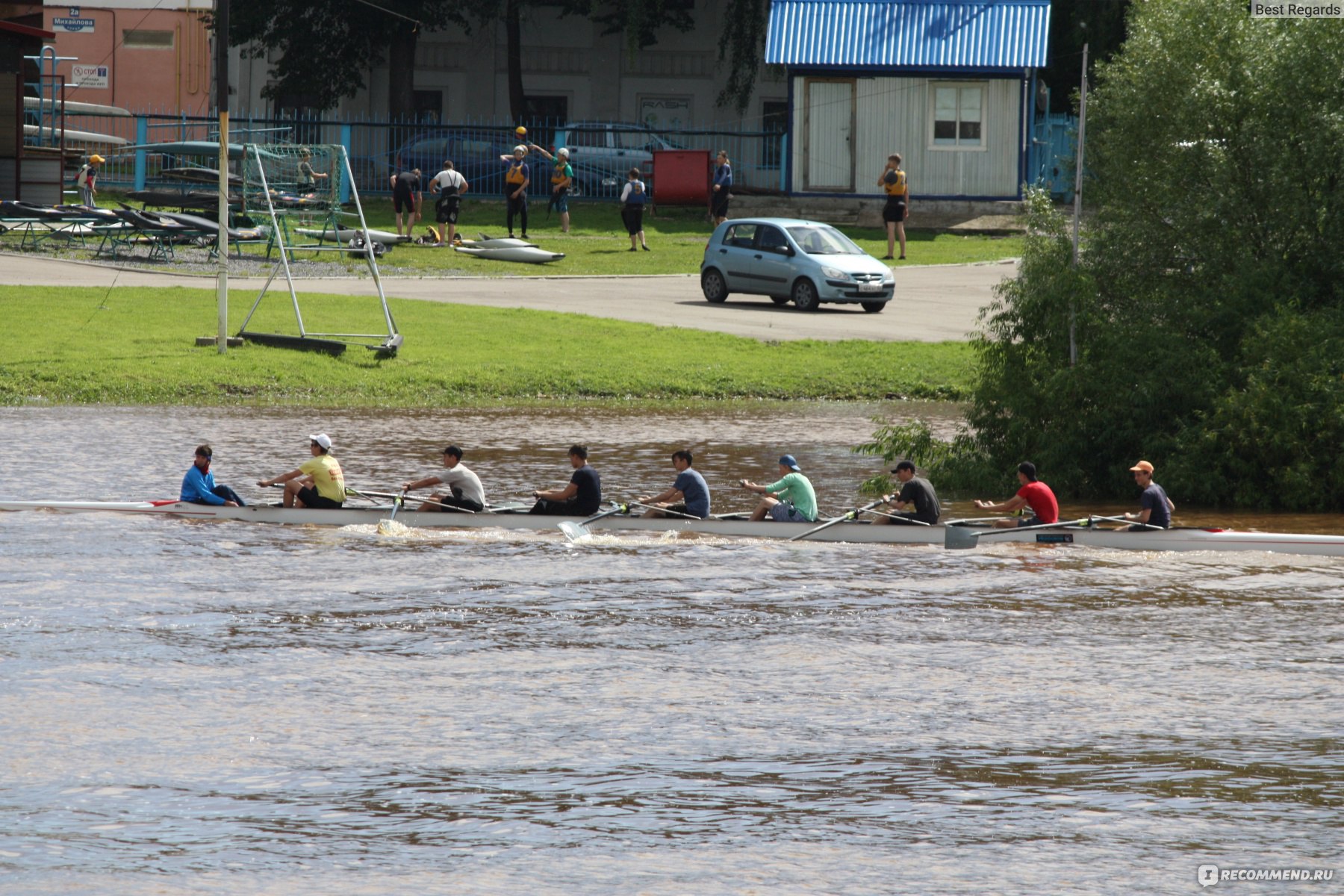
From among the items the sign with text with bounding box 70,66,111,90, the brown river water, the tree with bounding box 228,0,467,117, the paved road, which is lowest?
the brown river water

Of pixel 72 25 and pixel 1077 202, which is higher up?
pixel 72 25

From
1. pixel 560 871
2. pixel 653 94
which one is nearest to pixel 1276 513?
pixel 560 871

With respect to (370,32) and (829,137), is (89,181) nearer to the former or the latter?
(370,32)

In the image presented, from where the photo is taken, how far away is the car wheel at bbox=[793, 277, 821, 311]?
32.7m

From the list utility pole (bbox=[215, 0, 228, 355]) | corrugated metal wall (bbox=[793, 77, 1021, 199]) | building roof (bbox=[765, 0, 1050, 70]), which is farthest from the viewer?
corrugated metal wall (bbox=[793, 77, 1021, 199])

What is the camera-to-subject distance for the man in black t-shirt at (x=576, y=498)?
1747 cm

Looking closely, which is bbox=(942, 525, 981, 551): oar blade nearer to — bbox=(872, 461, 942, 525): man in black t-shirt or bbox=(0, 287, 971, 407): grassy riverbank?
bbox=(872, 461, 942, 525): man in black t-shirt

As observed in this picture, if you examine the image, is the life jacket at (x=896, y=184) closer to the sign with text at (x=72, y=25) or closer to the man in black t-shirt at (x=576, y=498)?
the man in black t-shirt at (x=576, y=498)

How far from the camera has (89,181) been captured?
41.8 metres

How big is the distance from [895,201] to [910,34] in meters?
7.95

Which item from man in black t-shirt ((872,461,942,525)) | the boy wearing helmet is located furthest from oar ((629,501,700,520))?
the boy wearing helmet

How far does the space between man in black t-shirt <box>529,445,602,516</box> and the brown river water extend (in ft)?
1.22

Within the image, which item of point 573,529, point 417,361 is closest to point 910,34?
point 417,361

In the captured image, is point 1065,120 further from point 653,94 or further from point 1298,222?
point 1298,222
